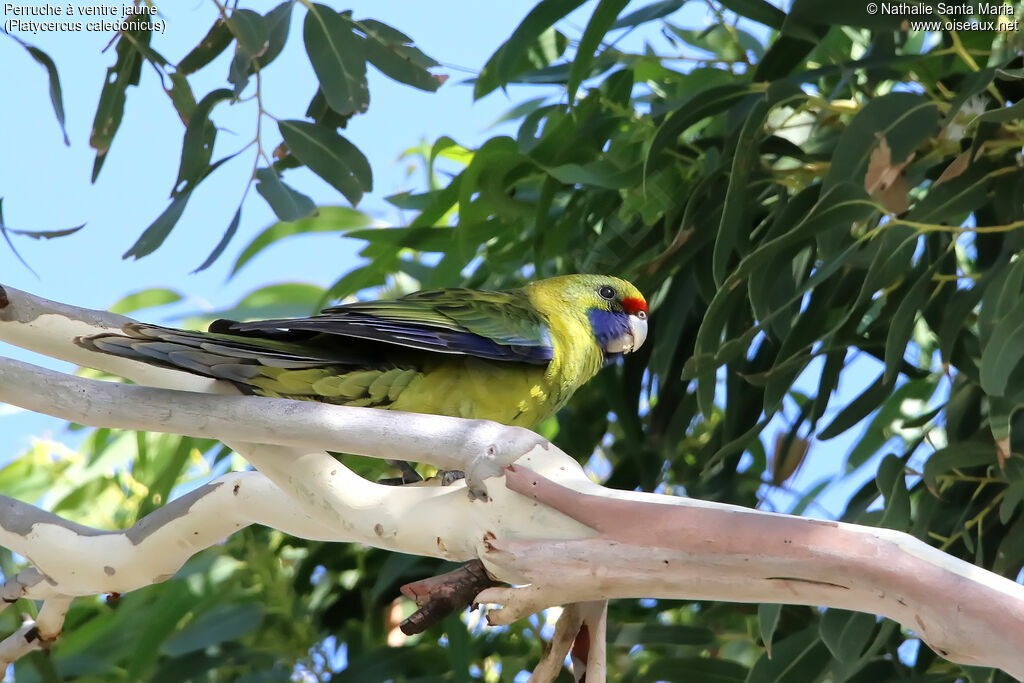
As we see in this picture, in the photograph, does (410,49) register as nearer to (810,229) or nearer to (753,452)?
(810,229)

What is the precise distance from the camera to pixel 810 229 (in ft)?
5.48

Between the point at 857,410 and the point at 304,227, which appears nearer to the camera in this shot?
the point at 857,410

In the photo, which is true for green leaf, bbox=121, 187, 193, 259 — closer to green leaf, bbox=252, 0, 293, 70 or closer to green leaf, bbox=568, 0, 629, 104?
green leaf, bbox=252, 0, 293, 70

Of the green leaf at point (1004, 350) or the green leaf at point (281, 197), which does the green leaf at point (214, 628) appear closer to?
the green leaf at point (281, 197)

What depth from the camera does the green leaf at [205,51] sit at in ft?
6.79

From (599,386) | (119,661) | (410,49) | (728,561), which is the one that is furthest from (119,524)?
(728,561)

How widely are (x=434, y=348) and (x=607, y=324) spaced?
563 mm

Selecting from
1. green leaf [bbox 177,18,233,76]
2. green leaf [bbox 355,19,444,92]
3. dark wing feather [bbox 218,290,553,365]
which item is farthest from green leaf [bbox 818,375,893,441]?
green leaf [bbox 177,18,233,76]

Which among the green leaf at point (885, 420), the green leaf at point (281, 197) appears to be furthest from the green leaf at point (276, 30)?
the green leaf at point (885, 420)

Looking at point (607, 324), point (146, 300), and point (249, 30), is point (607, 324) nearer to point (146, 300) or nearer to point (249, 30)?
point (249, 30)

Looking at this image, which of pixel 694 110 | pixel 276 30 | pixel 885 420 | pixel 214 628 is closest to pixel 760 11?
pixel 694 110

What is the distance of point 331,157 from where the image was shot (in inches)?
75.2

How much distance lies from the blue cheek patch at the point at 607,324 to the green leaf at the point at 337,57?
536 mm

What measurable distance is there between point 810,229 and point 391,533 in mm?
781
